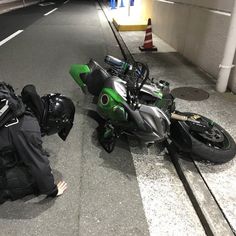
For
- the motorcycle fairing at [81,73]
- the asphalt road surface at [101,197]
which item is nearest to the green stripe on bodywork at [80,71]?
the motorcycle fairing at [81,73]

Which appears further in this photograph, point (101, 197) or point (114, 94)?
point (114, 94)

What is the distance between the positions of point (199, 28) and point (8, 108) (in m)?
5.22

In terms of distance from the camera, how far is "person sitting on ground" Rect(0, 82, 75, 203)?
2.12m

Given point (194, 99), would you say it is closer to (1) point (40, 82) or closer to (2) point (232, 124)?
(2) point (232, 124)

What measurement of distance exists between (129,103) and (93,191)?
996 mm

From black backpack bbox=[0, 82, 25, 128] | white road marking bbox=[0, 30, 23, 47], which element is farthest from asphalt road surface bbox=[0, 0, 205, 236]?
white road marking bbox=[0, 30, 23, 47]

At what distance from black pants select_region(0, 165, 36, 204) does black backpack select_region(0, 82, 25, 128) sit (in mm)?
514

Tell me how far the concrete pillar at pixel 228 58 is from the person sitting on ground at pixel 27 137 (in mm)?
3069

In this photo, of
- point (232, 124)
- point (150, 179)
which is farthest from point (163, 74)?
point (150, 179)

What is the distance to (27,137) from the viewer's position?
2145mm

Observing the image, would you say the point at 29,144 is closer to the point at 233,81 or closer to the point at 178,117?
the point at 178,117

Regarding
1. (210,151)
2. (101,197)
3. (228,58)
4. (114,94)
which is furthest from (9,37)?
(210,151)

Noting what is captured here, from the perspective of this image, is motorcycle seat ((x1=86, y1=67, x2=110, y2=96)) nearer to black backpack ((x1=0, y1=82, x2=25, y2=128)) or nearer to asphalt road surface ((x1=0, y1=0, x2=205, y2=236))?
asphalt road surface ((x1=0, y1=0, x2=205, y2=236))

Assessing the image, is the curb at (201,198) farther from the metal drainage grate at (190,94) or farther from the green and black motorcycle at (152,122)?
the metal drainage grate at (190,94)
